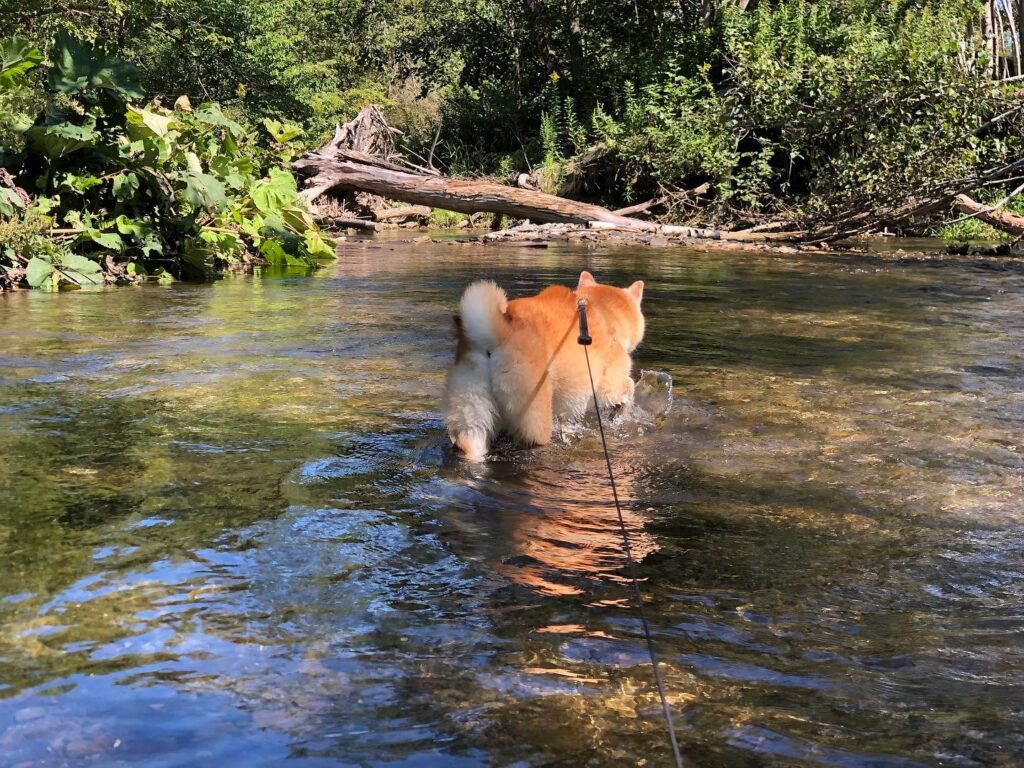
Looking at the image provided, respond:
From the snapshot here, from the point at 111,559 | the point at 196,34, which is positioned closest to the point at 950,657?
the point at 111,559

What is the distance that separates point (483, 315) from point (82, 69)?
8.23m

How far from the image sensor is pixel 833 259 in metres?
14.1

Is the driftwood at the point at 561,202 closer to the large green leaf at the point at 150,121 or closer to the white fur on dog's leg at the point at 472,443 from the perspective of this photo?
the large green leaf at the point at 150,121

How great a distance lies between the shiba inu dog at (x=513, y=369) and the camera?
409cm

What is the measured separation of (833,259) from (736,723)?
13.0 m

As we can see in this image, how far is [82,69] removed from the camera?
1027cm

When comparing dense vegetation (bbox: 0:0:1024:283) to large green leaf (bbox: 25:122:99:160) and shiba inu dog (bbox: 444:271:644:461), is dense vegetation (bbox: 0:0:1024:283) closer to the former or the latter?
large green leaf (bbox: 25:122:99:160)

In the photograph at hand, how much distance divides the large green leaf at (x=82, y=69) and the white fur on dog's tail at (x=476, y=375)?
7925 millimetres

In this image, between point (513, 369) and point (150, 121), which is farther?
point (150, 121)

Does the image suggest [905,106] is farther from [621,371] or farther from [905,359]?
[621,371]

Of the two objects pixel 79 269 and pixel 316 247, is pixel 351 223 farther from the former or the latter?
pixel 79 269

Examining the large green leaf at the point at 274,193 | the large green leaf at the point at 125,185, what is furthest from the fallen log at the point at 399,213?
the large green leaf at the point at 125,185

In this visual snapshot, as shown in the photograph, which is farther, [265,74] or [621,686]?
[265,74]

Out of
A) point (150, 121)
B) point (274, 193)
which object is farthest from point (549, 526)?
point (274, 193)
